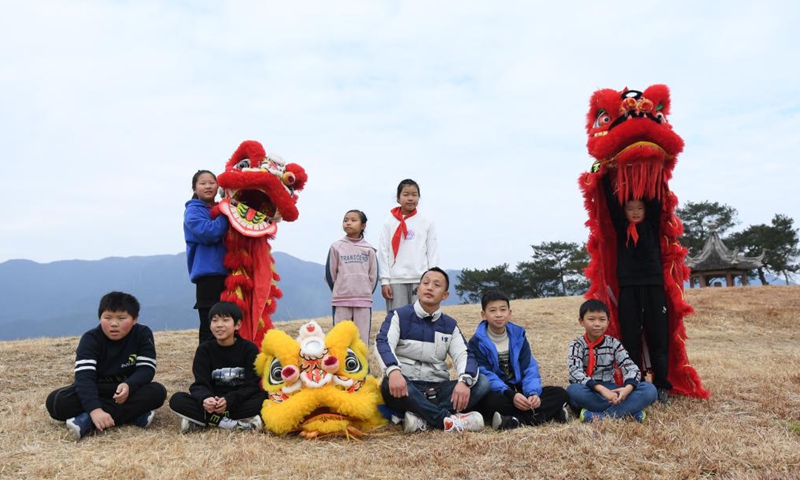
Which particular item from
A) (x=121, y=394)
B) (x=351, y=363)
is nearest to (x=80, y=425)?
(x=121, y=394)

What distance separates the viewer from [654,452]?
107 inches

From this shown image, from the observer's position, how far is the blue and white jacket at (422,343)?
3.84 meters

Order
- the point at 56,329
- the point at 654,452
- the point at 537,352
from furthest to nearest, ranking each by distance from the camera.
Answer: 1. the point at 56,329
2. the point at 537,352
3. the point at 654,452

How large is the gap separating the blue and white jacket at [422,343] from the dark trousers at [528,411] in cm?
32

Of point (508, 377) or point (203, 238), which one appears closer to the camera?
point (508, 377)

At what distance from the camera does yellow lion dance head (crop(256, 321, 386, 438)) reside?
11.1 feet

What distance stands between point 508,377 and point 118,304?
105 inches

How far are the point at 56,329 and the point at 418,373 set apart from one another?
135636mm

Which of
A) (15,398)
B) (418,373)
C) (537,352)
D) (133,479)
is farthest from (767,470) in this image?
(15,398)

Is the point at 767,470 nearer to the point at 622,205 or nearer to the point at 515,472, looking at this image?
the point at 515,472

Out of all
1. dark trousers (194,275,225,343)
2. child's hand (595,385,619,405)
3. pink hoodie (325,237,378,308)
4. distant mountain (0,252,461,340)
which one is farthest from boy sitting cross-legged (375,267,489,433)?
distant mountain (0,252,461,340)

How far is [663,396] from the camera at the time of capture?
4047 mm

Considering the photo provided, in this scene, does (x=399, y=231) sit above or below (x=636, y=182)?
below

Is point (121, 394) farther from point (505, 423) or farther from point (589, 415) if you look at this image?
point (589, 415)
